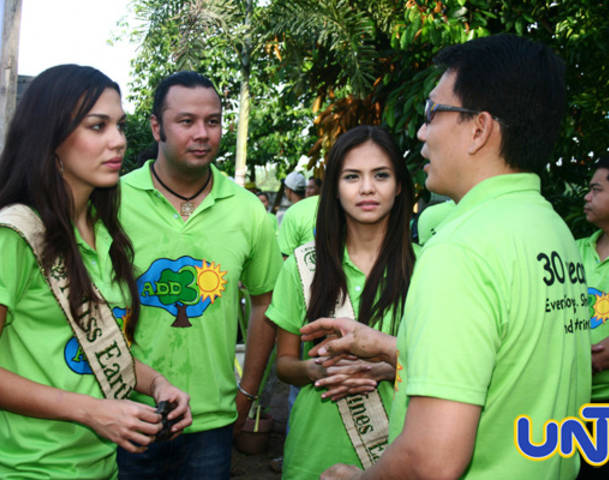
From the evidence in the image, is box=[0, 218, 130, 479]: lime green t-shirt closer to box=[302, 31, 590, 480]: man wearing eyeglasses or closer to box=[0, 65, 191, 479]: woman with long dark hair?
box=[0, 65, 191, 479]: woman with long dark hair

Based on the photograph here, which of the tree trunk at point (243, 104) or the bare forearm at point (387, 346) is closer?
the bare forearm at point (387, 346)

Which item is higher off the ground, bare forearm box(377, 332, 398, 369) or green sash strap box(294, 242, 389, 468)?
bare forearm box(377, 332, 398, 369)

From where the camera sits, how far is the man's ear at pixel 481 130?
1543 millimetres

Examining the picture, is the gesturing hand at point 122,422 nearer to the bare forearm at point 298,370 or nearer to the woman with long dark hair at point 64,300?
the woman with long dark hair at point 64,300

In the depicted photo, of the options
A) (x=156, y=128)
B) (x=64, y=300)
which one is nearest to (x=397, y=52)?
(x=156, y=128)

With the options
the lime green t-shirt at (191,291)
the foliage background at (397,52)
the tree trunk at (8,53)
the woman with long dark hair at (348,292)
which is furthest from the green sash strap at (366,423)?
the tree trunk at (8,53)

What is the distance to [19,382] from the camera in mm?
1774

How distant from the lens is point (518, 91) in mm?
1523

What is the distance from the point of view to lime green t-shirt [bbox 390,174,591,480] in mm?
1307

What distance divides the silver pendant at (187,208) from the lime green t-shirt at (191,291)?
0.16 ft

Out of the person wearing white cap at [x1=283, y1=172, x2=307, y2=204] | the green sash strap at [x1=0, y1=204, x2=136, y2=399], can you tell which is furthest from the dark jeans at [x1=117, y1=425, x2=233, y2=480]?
the person wearing white cap at [x1=283, y1=172, x2=307, y2=204]

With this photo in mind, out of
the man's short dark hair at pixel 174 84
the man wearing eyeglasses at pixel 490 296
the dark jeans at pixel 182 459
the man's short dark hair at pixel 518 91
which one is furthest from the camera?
the man's short dark hair at pixel 174 84

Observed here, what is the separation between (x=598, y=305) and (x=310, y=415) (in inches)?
75.9

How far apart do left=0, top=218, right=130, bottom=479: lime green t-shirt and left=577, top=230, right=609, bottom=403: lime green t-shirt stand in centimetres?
265
